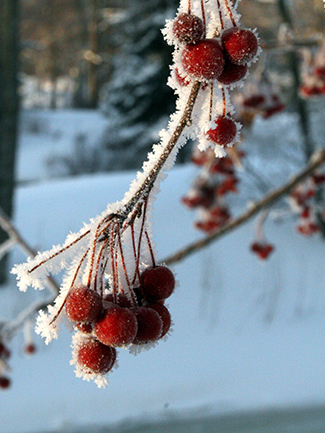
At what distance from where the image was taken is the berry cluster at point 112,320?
530mm

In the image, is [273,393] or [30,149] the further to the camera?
[30,149]

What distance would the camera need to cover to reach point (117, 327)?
20.7 inches

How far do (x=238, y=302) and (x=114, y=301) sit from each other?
4180 millimetres

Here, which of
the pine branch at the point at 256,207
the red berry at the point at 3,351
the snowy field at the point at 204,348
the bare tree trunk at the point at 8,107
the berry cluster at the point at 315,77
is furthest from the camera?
the bare tree trunk at the point at 8,107

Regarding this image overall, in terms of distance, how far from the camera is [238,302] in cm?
460

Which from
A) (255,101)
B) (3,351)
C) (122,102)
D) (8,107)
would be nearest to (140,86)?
(122,102)

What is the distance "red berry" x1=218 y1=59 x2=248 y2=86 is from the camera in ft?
1.72

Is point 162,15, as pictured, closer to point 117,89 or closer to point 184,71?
point 117,89

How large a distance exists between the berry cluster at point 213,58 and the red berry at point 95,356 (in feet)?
0.91

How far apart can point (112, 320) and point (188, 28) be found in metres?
0.34

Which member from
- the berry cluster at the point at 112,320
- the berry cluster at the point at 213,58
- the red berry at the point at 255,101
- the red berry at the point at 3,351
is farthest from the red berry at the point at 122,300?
the red berry at the point at 255,101

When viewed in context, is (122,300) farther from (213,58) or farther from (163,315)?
(213,58)

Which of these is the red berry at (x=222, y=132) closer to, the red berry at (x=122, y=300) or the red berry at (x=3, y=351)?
the red berry at (x=122, y=300)

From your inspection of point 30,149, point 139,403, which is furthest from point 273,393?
point 30,149
